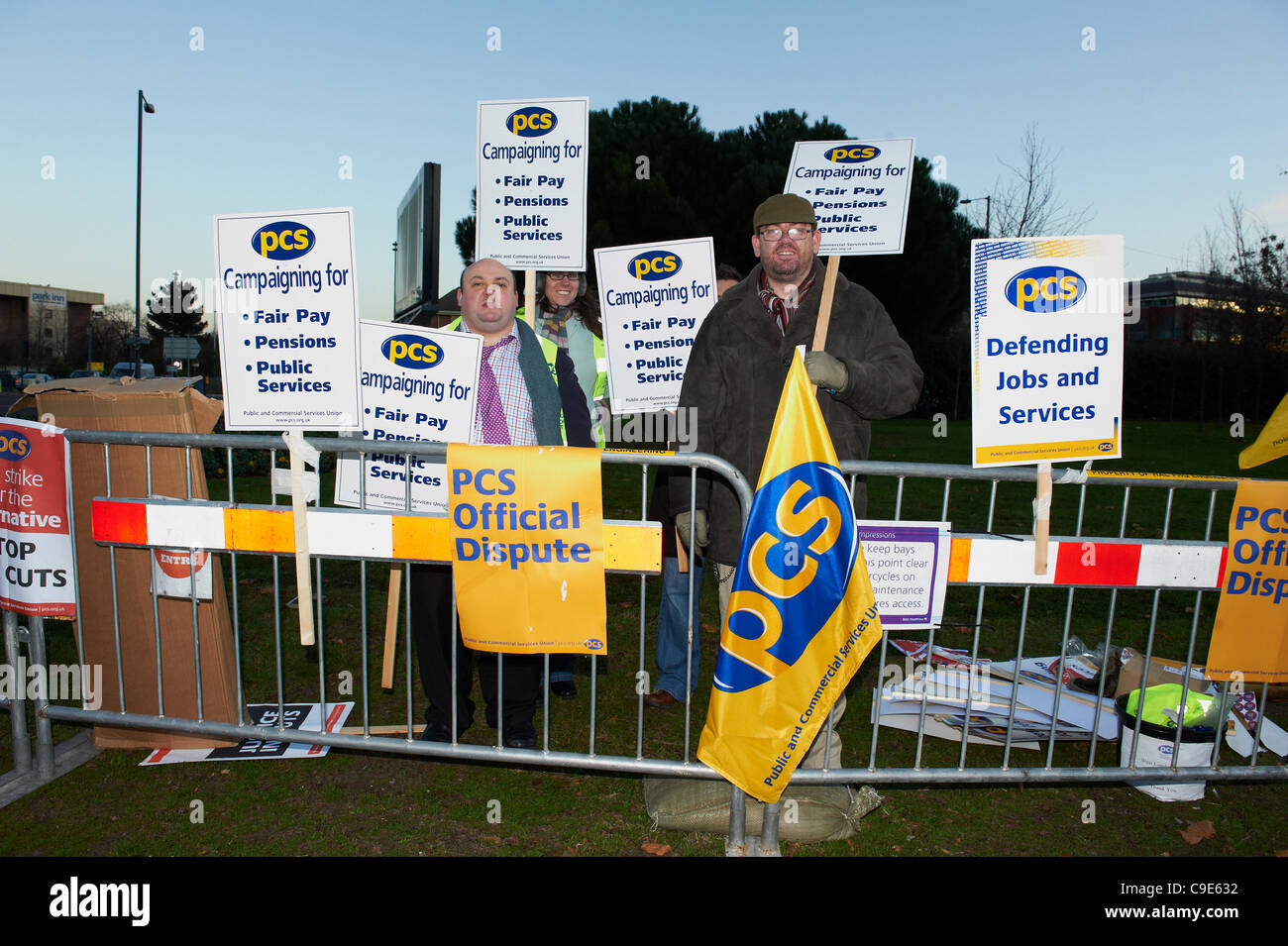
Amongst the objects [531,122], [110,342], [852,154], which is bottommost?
[110,342]

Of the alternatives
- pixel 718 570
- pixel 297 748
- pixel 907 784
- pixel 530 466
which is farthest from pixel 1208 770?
pixel 297 748

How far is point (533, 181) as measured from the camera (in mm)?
5617

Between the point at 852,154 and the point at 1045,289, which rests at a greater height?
the point at 852,154

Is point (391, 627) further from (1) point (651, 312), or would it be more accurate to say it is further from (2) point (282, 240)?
(1) point (651, 312)

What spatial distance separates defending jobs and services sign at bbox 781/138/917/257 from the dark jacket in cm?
142

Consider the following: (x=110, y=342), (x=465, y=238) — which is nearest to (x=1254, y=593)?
(x=465, y=238)

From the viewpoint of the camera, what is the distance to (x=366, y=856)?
3291 millimetres

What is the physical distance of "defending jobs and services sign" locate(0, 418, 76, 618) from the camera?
370cm

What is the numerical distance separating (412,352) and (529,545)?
4.30 feet

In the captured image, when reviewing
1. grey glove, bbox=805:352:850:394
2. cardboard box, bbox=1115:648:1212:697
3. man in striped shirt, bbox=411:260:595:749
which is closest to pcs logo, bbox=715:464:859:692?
grey glove, bbox=805:352:850:394

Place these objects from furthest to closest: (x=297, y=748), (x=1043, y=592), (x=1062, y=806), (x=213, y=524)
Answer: (x=1043, y=592)
(x=297, y=748)
(x=1062, y=806)
(x=213, y=524)

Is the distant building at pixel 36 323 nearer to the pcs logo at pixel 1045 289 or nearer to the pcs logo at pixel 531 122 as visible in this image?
the pcs logo at pixel 531 122
